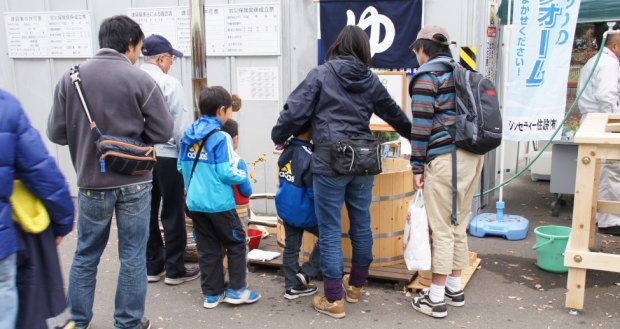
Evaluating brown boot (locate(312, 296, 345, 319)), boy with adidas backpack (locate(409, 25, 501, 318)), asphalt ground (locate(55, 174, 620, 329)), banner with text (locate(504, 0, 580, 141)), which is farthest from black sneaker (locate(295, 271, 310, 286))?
banner with text (locate(504, 0, 580, 141))

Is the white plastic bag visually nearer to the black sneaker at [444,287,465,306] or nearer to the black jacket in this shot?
the black sneaker at [444,287,465,306]

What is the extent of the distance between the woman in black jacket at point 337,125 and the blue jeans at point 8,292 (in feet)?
6.36

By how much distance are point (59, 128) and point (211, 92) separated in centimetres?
104

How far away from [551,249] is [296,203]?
232cm

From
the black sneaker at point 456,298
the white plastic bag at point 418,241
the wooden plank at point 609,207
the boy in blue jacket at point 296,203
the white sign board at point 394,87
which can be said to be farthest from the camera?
the white sign board at point 394,87

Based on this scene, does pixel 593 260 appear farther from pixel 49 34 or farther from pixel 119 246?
pixel 49 34

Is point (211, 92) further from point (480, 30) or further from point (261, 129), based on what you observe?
point (480, 30)

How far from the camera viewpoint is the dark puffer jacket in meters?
2.31

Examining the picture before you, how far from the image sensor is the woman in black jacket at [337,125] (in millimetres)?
3688

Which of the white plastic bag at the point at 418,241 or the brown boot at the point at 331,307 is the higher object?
the white plastic bag at the point at 418,241

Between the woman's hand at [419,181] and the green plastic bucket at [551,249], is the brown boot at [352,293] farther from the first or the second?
the green plastic bucket at [551,249]

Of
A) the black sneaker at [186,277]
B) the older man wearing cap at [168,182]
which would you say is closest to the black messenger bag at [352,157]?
the older man wearing cap at [168,182]

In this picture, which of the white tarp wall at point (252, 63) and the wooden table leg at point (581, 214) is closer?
the wooden table leg at point (581, 214)

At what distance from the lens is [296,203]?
402 cm
